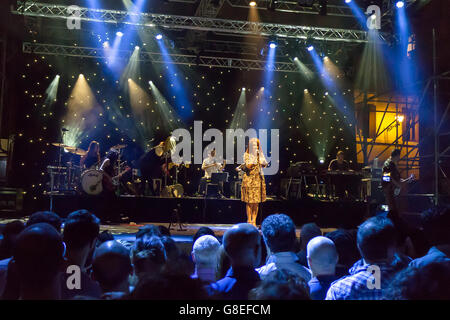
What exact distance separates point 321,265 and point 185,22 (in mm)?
9190

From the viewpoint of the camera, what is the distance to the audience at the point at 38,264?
5.49 ft

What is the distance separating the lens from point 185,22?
34.4ft

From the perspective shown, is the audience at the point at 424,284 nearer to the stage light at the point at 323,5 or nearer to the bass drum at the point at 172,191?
the stage light at the point at 323,5

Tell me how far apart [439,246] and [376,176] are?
9.06 meters

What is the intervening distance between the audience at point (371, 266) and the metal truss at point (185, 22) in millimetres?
8651

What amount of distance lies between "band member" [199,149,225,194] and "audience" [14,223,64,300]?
10.5 meters

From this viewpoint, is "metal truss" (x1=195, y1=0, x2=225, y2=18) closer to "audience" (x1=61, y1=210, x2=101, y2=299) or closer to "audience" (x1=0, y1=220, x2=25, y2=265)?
"audience" (x1=0, y1=220, x2=25, y2=265)

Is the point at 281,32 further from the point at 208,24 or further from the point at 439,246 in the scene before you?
the point at 439,246

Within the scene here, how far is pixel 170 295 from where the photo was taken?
1136mm

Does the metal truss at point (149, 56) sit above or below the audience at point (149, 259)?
above

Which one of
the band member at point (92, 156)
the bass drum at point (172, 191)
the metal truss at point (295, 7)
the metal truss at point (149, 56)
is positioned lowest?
the bass drum at point (172, 191)

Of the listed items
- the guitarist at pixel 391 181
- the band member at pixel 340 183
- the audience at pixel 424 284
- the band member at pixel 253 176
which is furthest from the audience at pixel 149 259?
the band member at pixel 340 183

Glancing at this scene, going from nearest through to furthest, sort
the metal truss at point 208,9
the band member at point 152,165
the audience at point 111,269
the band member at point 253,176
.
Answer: the audience at point 111,269
the band member at point 253,176
the metal truss at point 208,9
the band member at point 152,165
